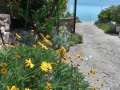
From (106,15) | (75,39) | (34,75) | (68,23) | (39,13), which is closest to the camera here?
(34,75)

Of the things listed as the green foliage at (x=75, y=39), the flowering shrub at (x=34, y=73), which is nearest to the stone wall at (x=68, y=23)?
the green foliage at (x=75, y=39)

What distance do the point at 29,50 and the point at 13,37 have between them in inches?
85.3

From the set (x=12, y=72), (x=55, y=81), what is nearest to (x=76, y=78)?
(x=55, y=81)

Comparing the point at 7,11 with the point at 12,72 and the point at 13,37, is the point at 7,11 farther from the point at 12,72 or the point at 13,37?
the point at 12,72

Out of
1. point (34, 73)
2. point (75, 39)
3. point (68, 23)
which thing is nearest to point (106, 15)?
point (68, 23)

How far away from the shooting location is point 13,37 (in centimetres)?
441

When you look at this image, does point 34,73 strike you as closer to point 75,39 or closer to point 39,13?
point 39,13

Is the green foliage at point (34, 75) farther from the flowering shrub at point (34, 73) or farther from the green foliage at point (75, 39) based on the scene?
the green foliage at point (75, 39)

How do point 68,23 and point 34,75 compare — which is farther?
point 68,23

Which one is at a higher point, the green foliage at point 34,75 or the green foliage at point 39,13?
the green foliage at point 39,13

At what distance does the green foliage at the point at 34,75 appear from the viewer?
1.70 m

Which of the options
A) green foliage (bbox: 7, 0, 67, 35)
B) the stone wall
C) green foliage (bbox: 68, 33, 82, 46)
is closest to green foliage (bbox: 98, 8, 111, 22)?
the stone wall

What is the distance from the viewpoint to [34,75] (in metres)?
1.83

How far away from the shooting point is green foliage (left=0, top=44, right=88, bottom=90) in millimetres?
1702
